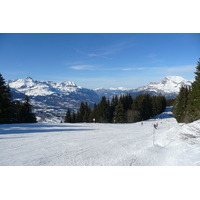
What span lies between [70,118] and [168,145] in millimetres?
41892

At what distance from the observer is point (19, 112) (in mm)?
27266

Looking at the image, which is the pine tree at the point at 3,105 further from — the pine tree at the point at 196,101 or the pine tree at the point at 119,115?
the pine tree at the point at 196,101

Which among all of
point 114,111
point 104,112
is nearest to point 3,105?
point 104,112

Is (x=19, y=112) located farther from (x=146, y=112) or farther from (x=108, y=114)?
(x=146, y=112)

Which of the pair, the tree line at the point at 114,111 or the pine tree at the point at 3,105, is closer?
the pine tree at the point at 3,105

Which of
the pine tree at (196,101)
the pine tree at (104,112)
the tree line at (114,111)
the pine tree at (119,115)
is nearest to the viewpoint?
the pine tree at (196,101)

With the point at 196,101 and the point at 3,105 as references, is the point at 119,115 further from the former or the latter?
the point at 3,105

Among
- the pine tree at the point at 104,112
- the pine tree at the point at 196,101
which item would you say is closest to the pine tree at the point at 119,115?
the pine tree at the point at 104,112

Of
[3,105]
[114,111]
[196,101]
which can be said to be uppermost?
[196,101]

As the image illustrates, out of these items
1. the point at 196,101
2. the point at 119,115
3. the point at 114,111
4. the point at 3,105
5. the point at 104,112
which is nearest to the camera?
the point at 3,105

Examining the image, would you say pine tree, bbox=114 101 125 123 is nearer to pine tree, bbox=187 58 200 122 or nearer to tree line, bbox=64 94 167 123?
tree line, bbox=64 94 167 123

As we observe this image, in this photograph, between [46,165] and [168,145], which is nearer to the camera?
[46,165]
